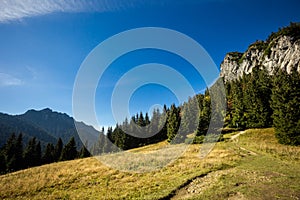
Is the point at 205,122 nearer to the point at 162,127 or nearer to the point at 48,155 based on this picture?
the point at 162,127

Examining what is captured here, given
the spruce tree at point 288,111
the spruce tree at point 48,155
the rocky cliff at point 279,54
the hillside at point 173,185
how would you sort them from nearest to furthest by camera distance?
the hillside at point 173,185
the spruce tree at point 288,111
the spruce tree at point 48,155
the rocky cliff at point 279,54

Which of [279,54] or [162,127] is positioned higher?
[279,54]

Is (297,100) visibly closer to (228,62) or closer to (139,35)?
(139,35)

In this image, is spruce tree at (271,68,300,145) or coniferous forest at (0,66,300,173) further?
coniferous forest at (0,66,300,173)

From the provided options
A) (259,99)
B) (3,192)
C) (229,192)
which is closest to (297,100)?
(259,99)

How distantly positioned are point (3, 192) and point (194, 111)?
4959 cm

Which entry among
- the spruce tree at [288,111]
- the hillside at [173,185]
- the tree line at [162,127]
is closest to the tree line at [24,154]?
the tree line at [162,127]

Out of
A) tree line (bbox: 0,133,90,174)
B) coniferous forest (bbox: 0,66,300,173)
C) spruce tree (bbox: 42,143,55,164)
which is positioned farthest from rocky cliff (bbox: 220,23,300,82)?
spruce tree (bbox: 42,143,55,164)

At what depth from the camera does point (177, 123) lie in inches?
2234

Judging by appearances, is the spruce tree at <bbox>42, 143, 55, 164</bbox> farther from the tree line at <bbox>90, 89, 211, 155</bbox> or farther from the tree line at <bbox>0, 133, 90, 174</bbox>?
the tree line at <bbox>90, 89, 211, 155</bbox>

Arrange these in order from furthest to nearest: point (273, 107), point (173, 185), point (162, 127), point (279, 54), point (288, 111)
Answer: point (279, 54)
point (162, 127)
point (273, 107)
point (288, 111)
point (173, 185)

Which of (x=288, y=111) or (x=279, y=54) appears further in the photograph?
(x=279, y=54)

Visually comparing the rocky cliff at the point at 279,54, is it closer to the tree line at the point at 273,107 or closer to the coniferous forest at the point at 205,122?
the coniferous forest at the point at 205,122

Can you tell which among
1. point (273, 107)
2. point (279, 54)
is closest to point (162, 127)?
point (273, 107)
